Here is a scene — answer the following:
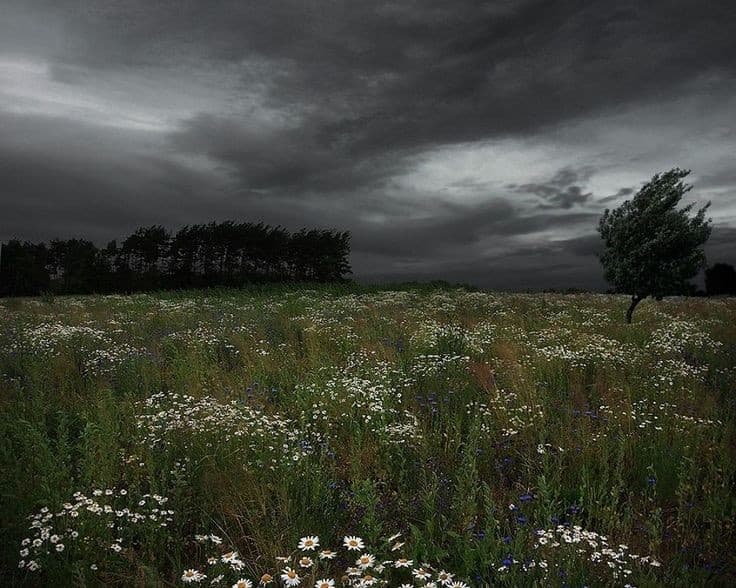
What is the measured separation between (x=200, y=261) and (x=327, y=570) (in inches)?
2652

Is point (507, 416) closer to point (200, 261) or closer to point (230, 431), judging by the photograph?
point (230, 431)

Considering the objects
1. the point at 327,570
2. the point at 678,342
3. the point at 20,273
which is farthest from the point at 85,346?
the point at 20,273

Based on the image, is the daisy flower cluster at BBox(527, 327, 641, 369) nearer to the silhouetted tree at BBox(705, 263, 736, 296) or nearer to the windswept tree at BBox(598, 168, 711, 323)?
the windswept tree at BBox(598, 168, 711, 323)

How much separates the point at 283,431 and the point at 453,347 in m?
5.00

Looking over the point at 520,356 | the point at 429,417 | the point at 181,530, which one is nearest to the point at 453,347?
the point at 520,356

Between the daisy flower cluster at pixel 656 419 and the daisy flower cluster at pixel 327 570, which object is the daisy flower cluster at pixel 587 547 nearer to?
the daisy flower cluster at pixel 327 570

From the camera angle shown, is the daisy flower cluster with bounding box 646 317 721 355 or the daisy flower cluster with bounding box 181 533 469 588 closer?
the daisy flower cluster with bounding box 181 533 469 588

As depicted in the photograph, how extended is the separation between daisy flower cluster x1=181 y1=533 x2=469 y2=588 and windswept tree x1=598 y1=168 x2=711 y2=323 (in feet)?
44.2

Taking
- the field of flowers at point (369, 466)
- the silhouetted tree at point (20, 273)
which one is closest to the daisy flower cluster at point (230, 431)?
the field of flowers at point (369, 466)

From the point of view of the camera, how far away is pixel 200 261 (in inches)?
2591

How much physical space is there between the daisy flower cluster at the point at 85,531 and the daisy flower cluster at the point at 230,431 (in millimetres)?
885

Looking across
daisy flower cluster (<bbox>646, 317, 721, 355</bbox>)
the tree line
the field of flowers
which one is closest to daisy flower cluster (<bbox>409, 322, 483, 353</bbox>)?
the field of flowers

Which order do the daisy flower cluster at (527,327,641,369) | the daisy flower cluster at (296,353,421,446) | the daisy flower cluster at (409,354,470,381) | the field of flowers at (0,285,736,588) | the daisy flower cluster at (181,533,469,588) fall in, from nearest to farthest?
1. the daisy flower cluster at (181,533,469,588)
2. the field of flowers at (0,285,736,588)
3. the daisy flower cluster at (296,353,421,446)
4. the daisy flower cluster at (409,354,470,381)
5. the daisy flower cluster at (527,327,641,369)

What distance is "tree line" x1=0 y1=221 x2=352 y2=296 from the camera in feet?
203
